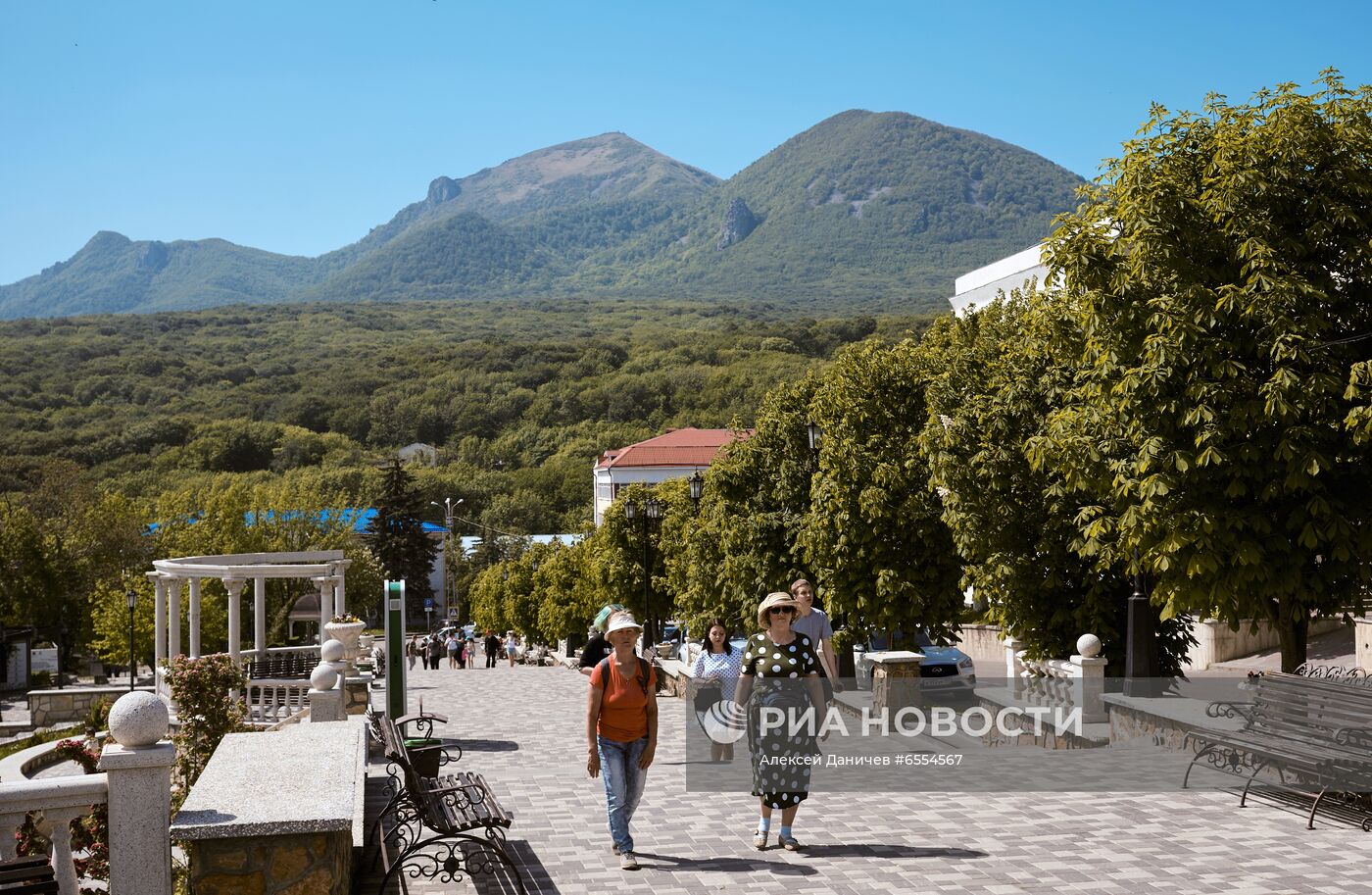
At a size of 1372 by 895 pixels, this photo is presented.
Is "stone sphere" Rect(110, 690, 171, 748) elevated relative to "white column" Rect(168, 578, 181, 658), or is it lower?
elevated

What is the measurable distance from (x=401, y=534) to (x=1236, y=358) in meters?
91.2

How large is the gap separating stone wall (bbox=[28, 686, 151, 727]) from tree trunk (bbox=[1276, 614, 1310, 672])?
2667 centimetres

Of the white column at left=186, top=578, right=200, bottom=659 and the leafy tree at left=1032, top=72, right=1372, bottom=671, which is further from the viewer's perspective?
the white column at left=186, top=578, right=200, bottom=659

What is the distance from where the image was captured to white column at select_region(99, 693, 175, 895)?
5754 millimetres

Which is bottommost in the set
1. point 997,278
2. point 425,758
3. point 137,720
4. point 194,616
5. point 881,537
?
point 425,758

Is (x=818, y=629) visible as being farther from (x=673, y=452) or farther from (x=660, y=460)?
(x=673, y=452)

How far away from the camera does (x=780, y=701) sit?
926 centimetres

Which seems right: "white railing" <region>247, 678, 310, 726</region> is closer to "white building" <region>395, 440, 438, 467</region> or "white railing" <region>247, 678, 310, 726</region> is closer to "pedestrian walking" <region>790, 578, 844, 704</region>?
"pedestrian walking" <region>790, 578, 844, 704</region>

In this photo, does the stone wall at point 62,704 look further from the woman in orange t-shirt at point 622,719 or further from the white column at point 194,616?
the woman in orange t-shirt at point 622,719

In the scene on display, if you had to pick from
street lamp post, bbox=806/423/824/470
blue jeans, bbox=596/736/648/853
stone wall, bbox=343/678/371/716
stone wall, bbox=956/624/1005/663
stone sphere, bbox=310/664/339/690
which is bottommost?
stone wall, bbox=956/624/1005/663

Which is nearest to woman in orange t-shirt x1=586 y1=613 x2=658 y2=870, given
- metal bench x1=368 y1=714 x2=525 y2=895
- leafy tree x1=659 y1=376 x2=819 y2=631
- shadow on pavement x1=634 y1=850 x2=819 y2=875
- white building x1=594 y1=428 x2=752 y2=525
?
shadow on pavement x1=634 y1=850 x2=819 y2=875

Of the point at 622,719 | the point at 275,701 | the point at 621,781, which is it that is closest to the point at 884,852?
the point at 621,781

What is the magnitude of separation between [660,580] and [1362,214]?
3283cm

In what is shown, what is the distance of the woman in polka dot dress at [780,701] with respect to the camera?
9.20m
